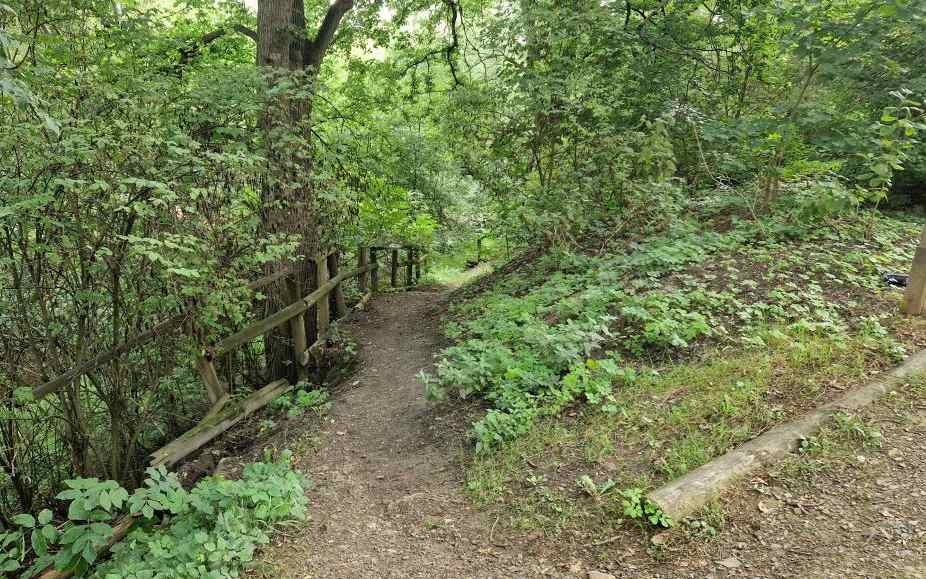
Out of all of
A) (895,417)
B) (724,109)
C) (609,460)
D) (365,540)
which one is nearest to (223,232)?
(365,540)

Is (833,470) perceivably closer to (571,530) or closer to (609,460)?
(609,460)

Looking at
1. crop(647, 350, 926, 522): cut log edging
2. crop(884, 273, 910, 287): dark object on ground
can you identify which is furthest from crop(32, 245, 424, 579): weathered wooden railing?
crop(884, 273, 910, 287): dark object on ground

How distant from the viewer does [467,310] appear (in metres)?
8.31

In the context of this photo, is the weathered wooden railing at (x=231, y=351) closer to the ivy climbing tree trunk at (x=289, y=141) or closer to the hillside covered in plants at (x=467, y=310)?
the hillside covered in plants at (x=467, y=310)

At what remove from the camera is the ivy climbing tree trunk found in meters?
5.72

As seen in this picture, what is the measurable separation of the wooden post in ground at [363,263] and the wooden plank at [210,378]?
542 centimetres

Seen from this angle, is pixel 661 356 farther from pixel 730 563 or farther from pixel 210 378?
pixel 210 378

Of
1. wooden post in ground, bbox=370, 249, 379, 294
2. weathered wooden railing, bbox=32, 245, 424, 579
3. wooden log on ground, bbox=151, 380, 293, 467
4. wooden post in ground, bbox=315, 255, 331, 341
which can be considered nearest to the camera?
weathered wooden railing, bbox=32, 245, 424, 579

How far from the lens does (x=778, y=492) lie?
3168 mm

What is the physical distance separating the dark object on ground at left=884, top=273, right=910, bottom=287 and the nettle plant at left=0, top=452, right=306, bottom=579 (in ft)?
21.6

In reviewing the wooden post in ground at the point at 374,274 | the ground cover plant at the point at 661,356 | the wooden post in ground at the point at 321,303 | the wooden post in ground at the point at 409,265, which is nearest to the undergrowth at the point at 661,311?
the ground cover plant at the point at 661,356

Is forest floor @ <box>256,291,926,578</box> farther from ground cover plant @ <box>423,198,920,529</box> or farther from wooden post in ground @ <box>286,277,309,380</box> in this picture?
wooden post in ground @ <box>286,277,309,380</box>

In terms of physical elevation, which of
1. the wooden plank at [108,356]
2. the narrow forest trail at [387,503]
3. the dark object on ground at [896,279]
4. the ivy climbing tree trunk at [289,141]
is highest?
the ivy climbing tree trunk at [289,141]

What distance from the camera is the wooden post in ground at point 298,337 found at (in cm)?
725
